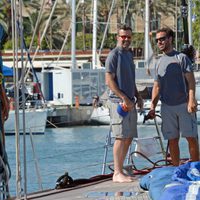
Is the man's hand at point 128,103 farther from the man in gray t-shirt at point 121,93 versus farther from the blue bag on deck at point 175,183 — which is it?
the blue bag on deck at point 175,183

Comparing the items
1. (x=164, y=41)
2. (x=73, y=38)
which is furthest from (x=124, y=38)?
(x=73, y=38)

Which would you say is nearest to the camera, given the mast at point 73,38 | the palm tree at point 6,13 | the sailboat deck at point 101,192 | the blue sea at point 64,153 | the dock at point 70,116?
the sailboat deck at point 101,192

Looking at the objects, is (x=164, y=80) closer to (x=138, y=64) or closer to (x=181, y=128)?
(x=181, y=128)

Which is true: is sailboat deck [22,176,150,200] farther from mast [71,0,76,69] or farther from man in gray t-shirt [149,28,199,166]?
mast [71,0,76,69]

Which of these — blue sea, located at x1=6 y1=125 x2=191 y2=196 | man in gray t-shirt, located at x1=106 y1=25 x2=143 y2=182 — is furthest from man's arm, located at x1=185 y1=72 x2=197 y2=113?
blue sea, located at x1=6 y1=125 x2=191 y2=196

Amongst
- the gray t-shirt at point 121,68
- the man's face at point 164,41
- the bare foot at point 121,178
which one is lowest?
the bare foot at point 121,178

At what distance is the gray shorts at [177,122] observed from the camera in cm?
928

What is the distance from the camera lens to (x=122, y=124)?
9.05 m

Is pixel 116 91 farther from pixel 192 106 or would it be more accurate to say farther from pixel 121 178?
pixel 121 178

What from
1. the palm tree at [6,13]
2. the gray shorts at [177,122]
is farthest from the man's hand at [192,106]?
the palm tree at [6,13]

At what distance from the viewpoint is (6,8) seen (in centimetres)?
5375

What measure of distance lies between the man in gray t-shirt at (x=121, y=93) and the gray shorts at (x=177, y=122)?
436 millimetres

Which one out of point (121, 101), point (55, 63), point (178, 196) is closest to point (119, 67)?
point (121, 101)

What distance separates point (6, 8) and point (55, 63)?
5.14 m
